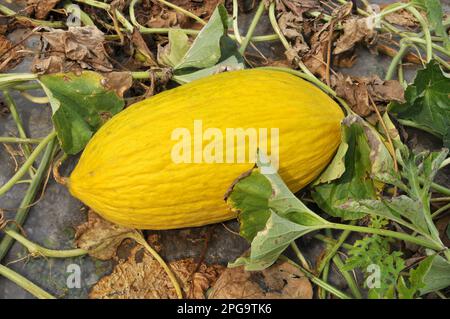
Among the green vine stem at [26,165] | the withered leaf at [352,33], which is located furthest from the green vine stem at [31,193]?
the withered leaf at [352,33]

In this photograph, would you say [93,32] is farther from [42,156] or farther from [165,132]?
[165,132]

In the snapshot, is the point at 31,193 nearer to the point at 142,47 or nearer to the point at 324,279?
the point at 142,47

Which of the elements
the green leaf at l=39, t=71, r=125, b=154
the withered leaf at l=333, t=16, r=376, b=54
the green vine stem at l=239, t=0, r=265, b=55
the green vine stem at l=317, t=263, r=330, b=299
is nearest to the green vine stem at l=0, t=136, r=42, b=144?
the green leaf at l=39, t=71, r=125, b=154

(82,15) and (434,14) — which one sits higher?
(434,14)

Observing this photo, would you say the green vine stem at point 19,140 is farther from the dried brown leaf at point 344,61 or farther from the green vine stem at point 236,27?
the dried brown leaf at point 344,61

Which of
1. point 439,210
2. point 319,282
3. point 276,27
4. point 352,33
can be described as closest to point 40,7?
point 276,27

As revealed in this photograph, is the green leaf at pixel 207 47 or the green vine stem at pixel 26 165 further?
the green leaf at pixel 207 47

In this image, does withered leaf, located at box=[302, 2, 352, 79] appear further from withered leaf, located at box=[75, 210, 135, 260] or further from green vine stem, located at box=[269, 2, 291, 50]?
withered leaf, located at box=[75, 210, 135, 260]

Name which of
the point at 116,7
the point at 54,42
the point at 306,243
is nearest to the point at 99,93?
the point at 54,42
